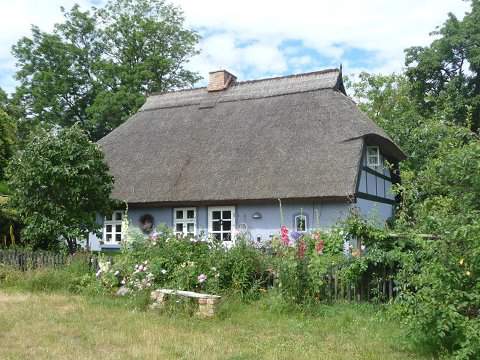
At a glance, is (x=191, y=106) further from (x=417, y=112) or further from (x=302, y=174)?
(x=417, y=112)

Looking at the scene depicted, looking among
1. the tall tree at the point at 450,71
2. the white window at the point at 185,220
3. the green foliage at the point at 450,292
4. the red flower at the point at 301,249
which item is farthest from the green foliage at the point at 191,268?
the tall tree at the point at 450,71

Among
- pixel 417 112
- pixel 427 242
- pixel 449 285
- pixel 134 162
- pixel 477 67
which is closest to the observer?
pixel 449 285

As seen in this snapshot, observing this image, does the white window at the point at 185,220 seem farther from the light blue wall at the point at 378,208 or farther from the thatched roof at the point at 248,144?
the light blue wall at the point at 378,208

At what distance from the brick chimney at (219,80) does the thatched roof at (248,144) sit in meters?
0.34

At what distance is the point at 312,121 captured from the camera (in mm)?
18109

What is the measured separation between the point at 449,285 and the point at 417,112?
2367 centimetres

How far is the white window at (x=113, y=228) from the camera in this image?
63.4 ft

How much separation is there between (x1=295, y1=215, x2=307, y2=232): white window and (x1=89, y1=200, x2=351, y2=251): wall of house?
0.10m

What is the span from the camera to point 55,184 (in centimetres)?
1313

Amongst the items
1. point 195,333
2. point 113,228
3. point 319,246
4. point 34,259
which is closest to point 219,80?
point 113,228

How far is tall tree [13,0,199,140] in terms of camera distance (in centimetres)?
3212

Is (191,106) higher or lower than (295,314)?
higher

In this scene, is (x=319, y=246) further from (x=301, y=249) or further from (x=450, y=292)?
(x=450, y=292)

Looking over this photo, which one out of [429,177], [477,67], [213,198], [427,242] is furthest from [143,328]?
[477,67]
